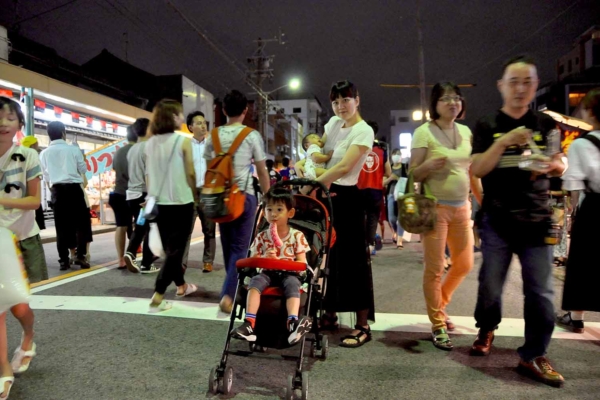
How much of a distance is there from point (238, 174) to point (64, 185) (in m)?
3.58

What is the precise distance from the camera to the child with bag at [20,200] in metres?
2.65

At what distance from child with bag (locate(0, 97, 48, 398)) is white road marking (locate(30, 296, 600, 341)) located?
1.33 metres

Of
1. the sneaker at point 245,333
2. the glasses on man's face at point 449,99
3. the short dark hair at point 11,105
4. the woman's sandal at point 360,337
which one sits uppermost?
the glasses on man's face at point 449,99

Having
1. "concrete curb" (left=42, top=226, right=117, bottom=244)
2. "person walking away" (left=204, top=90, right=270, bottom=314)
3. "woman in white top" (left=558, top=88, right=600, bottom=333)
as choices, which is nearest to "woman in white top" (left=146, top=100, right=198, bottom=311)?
"person walking away" (left=204, top=90, right=270, bottom=314)

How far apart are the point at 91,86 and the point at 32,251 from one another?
2145 cm

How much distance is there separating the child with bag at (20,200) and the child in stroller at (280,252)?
4.81ft

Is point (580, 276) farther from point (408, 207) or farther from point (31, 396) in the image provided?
point (31, 396)

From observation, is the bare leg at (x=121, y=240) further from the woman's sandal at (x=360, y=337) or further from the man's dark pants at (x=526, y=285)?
the man's dark pants at (x=526, y=285)

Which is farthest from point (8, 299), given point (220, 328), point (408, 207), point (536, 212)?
point (536, 212)

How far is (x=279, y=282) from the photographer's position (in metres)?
2.82

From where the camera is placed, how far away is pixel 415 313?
13.8ft

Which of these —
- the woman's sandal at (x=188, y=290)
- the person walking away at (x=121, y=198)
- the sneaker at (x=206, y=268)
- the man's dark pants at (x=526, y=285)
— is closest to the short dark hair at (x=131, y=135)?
the person walking away at (x=121, y=198)

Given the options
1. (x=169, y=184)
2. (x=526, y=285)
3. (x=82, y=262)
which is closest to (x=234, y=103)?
(x=169, y=184)

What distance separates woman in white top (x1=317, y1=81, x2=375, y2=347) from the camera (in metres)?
3.35
